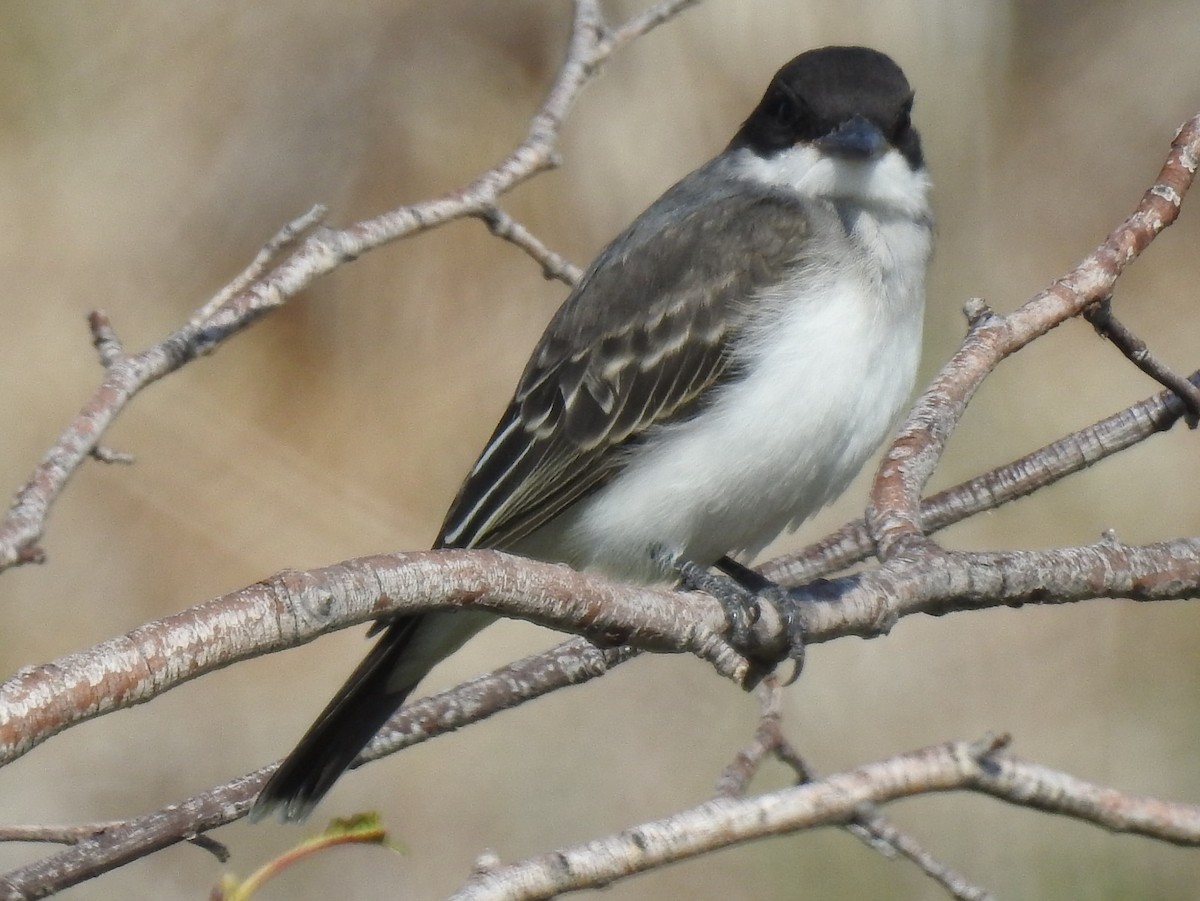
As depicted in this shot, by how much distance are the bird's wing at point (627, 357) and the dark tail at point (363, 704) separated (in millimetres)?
298

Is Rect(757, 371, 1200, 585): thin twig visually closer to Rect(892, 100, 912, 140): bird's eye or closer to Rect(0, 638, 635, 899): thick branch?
Rect(0, 638, 635, 899): thick branch

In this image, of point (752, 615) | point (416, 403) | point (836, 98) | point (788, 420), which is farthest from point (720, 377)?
point (416, 403)

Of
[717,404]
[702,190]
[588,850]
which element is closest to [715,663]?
[588,850]

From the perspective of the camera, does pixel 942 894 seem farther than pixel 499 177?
Yes

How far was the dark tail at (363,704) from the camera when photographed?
142 inches

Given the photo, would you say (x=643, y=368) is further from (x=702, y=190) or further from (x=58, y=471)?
(x=58, y=471)

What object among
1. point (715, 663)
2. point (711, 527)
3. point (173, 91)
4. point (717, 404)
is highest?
point (173, 91)

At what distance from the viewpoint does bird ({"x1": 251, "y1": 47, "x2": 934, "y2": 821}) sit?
150 inches

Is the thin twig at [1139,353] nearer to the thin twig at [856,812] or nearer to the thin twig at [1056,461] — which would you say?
the thin twig at [1056,461]

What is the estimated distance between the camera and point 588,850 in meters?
2.14

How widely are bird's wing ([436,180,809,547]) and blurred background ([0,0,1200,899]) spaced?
8.89 feet

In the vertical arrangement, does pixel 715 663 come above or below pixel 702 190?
below

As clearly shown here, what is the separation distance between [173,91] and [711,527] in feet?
13.5

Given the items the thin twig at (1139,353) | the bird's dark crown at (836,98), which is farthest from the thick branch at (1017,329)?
the bird's dark crown at (836,98)
